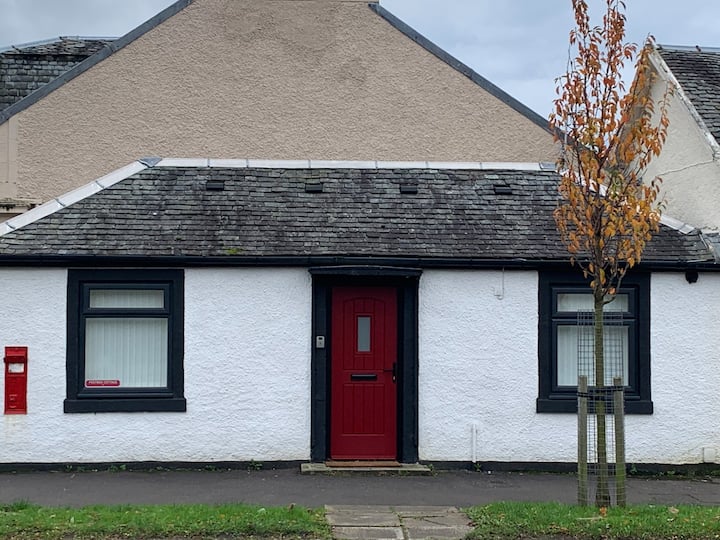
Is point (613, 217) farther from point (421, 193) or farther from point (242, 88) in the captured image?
point (242, 88)

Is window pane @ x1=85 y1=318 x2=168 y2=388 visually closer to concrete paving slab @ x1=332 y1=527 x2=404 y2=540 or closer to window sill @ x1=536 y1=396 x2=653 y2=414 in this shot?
concrete paving slab @ x1=332 y1=527 x2=404 y2=540

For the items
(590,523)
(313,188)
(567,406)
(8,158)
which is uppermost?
(8,158)

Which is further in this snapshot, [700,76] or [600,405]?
[700,76]

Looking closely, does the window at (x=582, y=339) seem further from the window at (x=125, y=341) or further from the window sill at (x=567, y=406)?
the window at (x=125, y=341)

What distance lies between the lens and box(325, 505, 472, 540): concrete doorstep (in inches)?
291

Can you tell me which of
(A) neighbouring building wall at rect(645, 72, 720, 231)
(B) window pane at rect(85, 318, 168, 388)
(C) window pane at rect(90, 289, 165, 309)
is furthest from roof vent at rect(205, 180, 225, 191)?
(A) neighbouring building wall at rect(645, 72, 720, 231)

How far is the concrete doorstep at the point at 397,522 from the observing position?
739 cm

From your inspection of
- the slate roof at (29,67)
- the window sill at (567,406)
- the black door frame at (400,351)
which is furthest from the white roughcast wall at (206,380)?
the slate roof at (29,67)

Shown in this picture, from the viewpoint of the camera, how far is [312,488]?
9.41 metres

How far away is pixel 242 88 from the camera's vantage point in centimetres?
1506

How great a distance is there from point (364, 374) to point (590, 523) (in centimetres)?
405

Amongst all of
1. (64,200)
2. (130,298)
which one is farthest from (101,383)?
(64,200)

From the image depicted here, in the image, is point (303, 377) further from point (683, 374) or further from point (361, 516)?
point (683, 374)

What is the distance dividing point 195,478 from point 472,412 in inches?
137
